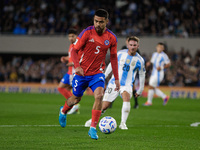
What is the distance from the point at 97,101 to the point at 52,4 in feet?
82.2

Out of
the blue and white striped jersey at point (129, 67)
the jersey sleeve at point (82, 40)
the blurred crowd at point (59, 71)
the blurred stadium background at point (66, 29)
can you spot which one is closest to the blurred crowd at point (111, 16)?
the blurred stadium background at point (66, 29)

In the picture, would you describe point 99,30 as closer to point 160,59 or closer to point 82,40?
point 82,40

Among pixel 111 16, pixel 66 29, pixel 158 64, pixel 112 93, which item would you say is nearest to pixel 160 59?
pixel 158 64

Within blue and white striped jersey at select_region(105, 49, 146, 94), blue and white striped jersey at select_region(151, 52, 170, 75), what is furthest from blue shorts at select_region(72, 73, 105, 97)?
blue and white striped jersey at select_region(151, 52, 170, 75)

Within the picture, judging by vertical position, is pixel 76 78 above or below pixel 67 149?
above

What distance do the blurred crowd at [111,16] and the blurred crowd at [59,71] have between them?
205 centimetres

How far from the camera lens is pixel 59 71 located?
90.3ft

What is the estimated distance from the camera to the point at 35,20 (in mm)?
30375

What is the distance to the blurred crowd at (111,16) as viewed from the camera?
93.3 ft

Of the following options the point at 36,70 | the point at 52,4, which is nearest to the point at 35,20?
the point at 52,4

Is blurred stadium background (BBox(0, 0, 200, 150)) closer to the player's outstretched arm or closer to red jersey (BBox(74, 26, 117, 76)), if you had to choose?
red jersey (BBox(74, 26, 117, 76))

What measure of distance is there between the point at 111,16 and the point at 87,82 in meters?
22.5

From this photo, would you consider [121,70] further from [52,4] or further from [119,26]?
[52,4]

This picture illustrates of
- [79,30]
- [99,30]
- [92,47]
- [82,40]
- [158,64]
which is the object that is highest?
[99,30]
